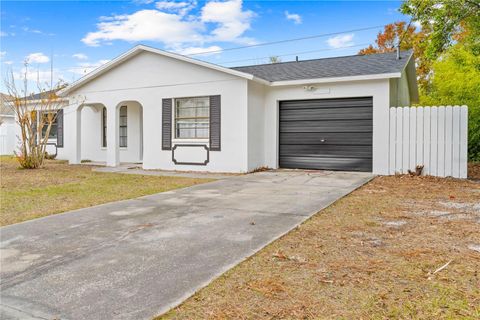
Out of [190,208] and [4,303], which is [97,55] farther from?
[4,303]

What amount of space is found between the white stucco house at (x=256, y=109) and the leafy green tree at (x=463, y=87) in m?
1.91

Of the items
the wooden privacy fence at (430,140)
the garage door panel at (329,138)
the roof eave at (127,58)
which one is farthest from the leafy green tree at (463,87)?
the roof eave at (127,58)

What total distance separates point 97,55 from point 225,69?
1292 centimetres

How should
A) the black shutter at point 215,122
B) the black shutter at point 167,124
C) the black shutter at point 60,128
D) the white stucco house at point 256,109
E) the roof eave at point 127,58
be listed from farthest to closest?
the black shutter at point 60,128 → the black shutter at point 167,124 → the black shutter at point 215,122 → the roof eave at point 127,58 → the white stucco house at point 256,109

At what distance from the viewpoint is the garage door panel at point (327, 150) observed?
1044cm

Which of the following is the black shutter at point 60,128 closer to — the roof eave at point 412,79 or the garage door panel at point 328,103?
the garage door panel at point 328,103

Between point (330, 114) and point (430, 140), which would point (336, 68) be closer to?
point (330, 114)

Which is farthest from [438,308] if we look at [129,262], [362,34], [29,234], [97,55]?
[362,34]

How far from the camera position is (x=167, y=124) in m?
12.0

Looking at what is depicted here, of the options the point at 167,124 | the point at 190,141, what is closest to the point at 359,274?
the point at 190,141

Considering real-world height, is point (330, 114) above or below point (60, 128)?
above

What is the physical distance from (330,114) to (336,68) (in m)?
1.67

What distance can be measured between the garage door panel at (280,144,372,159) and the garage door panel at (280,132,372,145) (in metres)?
0.12

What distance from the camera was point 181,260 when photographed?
3395mm
